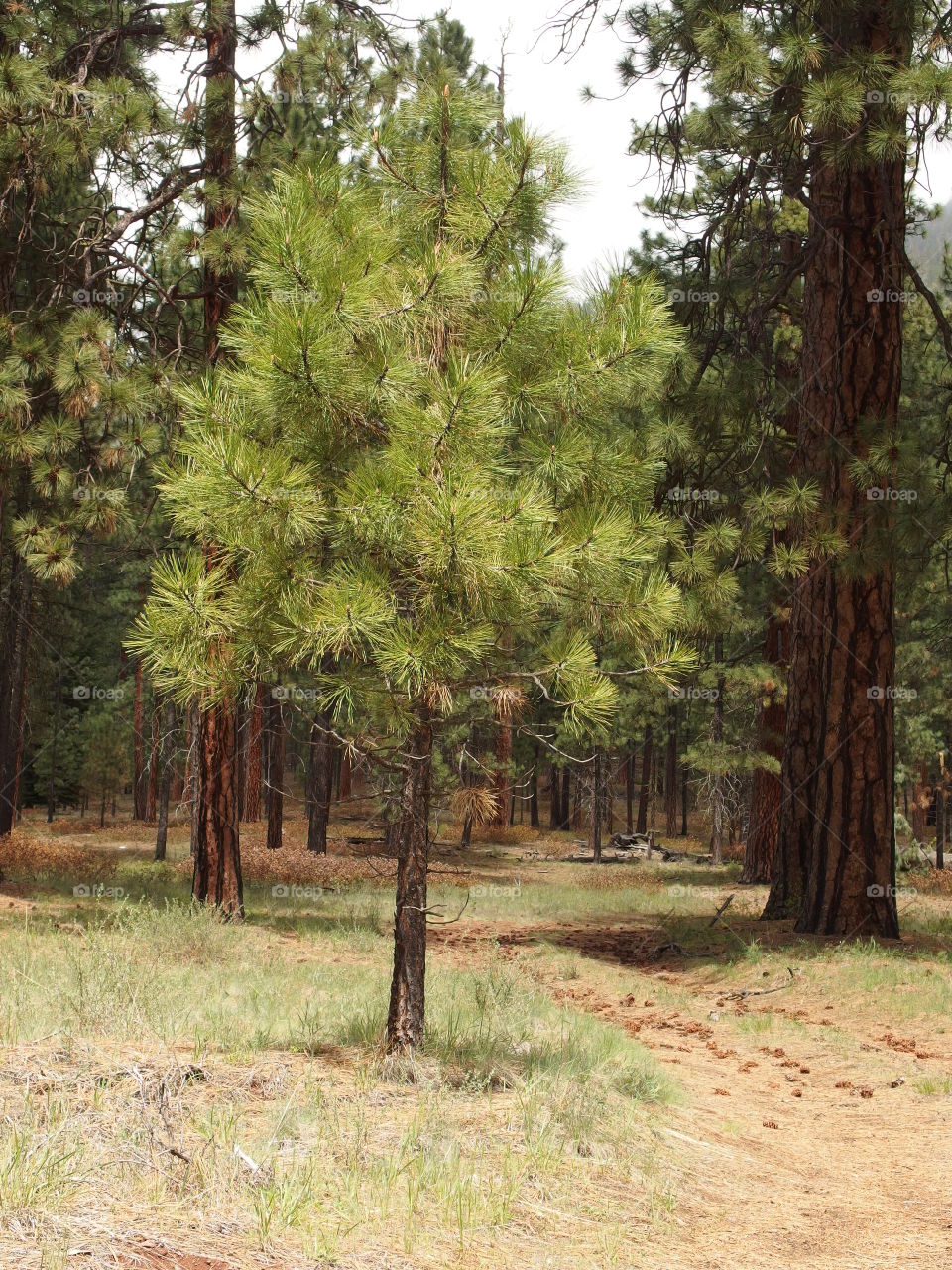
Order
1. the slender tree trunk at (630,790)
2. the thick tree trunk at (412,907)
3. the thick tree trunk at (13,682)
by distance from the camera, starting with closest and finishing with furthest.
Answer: the thick tree trunk at (412,907) < the thick tree trunk at (13,682) < the slender tree trunk at (630,790)

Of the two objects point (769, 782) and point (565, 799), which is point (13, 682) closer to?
point (769, 782)

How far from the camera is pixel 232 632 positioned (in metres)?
5.42

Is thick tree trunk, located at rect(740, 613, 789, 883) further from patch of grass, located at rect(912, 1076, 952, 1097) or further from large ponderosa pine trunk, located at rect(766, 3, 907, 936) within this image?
patch of grass, located at rect(912, 1076, 952, 1097)

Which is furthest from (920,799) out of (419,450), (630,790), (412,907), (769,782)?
(419,450)

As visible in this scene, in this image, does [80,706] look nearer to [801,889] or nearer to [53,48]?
[53,48]

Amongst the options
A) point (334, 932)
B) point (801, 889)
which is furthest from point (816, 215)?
point (334, 932)

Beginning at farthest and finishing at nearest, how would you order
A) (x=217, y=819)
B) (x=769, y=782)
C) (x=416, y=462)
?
(x=769, y=782) < (x=217, y=819) < (x=416, y=462)

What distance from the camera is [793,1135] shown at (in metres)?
5.97

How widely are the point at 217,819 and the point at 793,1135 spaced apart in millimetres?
7698

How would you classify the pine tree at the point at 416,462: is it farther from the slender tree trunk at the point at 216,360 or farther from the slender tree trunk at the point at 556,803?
the slender tree trunk at the point at 556,803

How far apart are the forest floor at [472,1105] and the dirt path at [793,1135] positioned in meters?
0.02

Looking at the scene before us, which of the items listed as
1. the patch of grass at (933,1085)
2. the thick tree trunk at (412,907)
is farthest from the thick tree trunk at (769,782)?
the thick tree trunk at (412,907)

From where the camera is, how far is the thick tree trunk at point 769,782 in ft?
58.1

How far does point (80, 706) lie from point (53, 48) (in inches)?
1126
